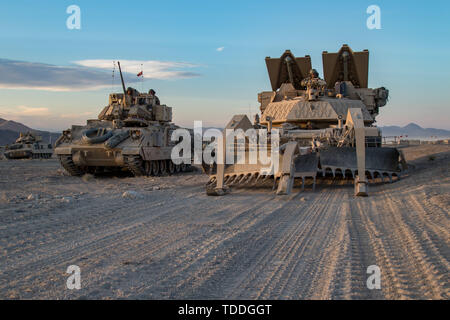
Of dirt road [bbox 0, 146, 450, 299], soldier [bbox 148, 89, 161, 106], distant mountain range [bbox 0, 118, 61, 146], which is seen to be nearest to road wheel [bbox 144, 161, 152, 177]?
soldier [bbox 148, 89, 161, 106]

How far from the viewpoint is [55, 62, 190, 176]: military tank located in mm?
14906

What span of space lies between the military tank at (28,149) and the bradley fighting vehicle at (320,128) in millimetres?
19349

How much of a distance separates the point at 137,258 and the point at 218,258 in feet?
2.62

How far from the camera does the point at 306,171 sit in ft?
A: 34.7

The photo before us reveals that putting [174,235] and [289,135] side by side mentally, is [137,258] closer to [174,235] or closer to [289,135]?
[174,235]

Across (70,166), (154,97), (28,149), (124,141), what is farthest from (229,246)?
(28,149)

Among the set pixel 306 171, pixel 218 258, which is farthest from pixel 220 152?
pixel 218 258

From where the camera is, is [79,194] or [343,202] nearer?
[343,202]

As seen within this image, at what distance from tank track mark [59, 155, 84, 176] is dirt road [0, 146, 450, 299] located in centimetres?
647

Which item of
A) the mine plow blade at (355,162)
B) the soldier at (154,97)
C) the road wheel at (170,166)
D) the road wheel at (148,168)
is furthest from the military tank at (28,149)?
the mine plow blade at (355,162)

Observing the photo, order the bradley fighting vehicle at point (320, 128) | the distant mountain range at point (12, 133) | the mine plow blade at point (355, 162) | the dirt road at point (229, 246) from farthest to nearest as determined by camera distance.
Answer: the distant mountain range at point (12, 133) < the mine plow blade at point (355, 162) < the bradley fighting vehicle at point (320, 128) < the dirt road at point (229, 246)

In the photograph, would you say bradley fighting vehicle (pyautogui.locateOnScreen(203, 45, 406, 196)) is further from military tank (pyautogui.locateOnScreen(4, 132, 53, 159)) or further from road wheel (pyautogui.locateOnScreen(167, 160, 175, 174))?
military tank (pyautogui.locateOnScreen(4, 132, 53, 159))

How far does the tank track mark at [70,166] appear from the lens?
15469 mm

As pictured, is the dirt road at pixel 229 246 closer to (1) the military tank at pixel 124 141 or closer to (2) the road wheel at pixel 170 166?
(1) the military tank at pixel 124 141
